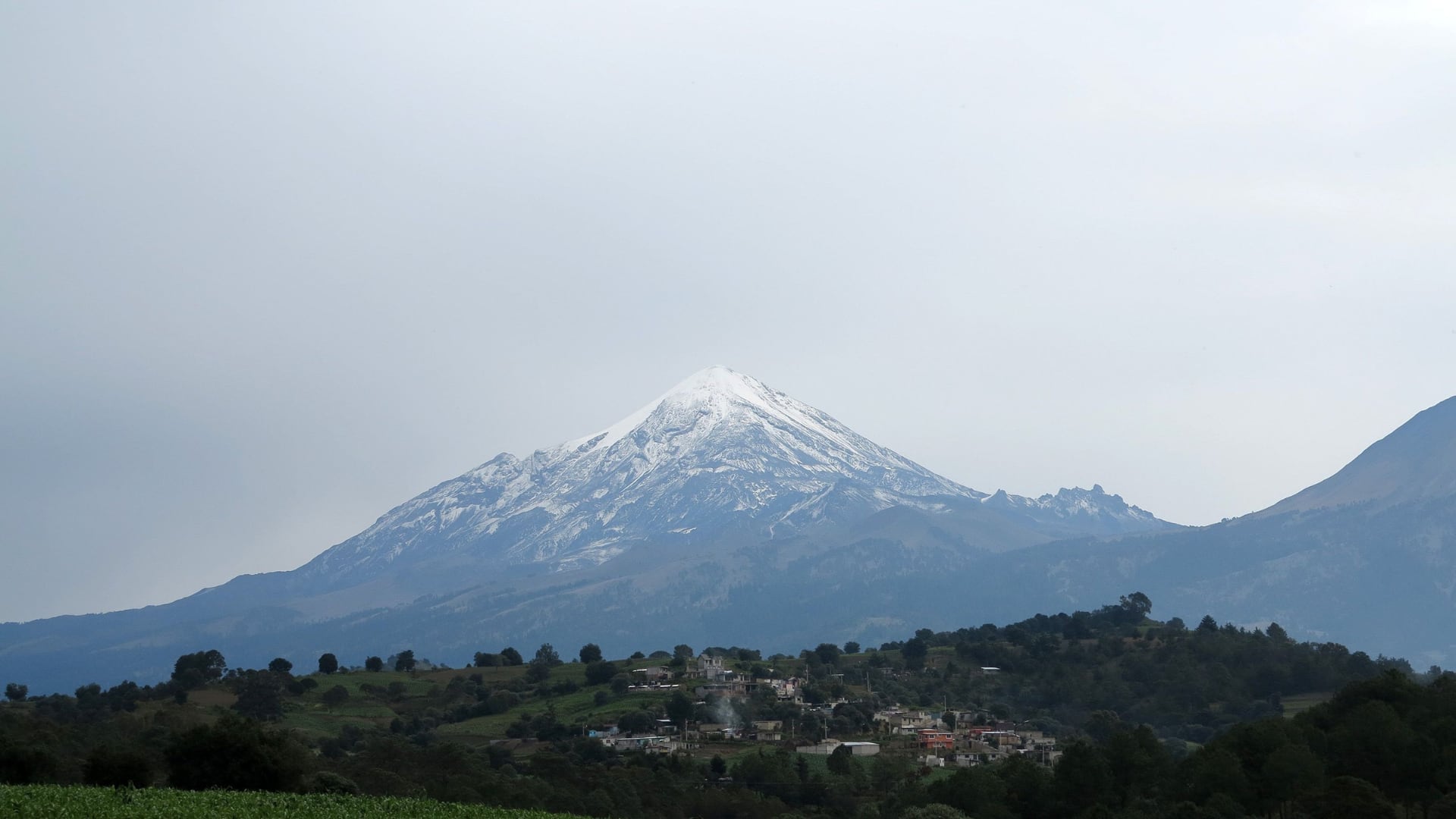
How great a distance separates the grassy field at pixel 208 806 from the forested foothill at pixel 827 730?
632 cm

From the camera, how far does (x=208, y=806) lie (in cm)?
3497

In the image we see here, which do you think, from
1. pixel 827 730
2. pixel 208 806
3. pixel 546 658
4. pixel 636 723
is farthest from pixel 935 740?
pixel 208 806

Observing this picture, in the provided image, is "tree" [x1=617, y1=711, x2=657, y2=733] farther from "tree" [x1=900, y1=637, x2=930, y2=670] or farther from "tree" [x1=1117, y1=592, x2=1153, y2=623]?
"tree" [x1=1117, y1=592, x2=1153, y2=623]

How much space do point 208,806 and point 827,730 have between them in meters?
84.6

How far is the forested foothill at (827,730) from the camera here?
6078cm

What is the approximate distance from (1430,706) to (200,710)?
83134 mm

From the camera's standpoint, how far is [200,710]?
357ft

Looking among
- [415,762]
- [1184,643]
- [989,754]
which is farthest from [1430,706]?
[1184,643]

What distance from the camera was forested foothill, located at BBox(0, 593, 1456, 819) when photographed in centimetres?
6078

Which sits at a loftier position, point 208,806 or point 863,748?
point 208,806

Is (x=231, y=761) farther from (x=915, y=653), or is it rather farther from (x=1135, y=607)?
(x=1135, y=607)

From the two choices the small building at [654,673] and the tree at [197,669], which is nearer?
the tree at [197,669]

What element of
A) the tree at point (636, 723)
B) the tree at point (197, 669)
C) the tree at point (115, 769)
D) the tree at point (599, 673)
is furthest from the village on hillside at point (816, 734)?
the tree at point (115, 769)

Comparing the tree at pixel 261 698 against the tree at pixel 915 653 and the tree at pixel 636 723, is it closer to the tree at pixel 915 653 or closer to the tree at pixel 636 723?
the tree at pixel 636 723
